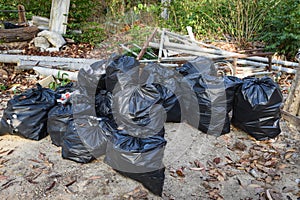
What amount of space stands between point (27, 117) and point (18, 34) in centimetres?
403

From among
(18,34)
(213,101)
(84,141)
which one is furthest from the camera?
(18,34)

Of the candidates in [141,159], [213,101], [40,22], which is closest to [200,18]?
[40,22]

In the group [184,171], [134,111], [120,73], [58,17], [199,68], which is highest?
[58,17]

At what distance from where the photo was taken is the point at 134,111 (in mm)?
2783

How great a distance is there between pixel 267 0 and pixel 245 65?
226 centimetres

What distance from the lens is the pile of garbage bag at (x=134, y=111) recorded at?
2525 mm

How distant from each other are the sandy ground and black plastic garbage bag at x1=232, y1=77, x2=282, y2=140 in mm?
136

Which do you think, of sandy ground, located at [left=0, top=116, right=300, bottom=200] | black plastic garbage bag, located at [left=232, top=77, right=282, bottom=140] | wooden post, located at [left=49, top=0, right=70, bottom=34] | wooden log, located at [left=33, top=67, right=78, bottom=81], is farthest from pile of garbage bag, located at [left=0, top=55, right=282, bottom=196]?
wooden post, located at [left=49, top=0, right=70, bottom=34]

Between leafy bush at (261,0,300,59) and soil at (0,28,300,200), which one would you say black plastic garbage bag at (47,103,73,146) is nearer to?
soil at (0,28,300,200)

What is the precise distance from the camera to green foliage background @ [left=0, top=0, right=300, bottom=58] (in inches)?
228

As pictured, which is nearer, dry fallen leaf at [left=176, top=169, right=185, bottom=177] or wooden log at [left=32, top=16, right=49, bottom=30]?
dry fallen leaf at [left=176, top=169, right=185, bottom=177]

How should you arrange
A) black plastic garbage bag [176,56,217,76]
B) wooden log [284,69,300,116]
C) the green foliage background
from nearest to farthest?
wooden log [284,69,300,116] → black plastic garbage bag [176,56,217,76] → the green foliage background

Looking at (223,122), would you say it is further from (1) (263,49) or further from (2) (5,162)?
(1) (263,49)

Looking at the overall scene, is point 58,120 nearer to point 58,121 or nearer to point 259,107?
point 58,121
